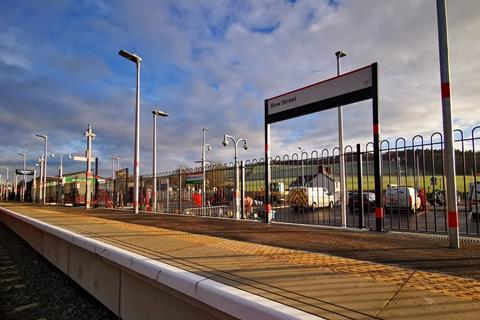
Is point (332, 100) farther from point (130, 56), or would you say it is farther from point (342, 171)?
point (130, 56)

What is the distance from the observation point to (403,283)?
160 inches

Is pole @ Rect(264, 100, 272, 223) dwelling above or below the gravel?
above

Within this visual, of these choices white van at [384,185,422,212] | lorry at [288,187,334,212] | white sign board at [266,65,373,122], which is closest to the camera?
white sign board at [266,65,373,122]

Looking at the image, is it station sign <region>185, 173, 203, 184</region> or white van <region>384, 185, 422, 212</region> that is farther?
station sign <region>185, 173, 203, 184</region>

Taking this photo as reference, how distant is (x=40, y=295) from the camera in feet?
26.3

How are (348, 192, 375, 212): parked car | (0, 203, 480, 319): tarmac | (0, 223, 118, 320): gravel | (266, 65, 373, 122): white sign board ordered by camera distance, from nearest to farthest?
(0, 203, 480, 319): tarmac → (0, 223, 118, 320): gravel → (266, 65, 373, 122): white sign board → (348, 192, 375, 212): parked car

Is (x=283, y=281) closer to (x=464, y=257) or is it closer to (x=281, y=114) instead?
(x=464, y=257)

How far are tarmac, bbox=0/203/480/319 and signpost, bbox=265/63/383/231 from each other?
2251mm

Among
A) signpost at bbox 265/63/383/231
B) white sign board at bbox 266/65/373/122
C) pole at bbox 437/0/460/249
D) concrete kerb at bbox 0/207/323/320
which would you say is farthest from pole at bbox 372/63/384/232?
concrete kerb at bbox 0/207/323/320

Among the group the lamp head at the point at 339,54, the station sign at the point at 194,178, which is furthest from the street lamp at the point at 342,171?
the station sign at the point at 194,178

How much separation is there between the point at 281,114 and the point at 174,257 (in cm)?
734

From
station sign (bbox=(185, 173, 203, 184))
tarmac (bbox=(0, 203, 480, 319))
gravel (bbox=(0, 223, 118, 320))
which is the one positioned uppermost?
station sign (bbox=(185, 173, 203, 184))

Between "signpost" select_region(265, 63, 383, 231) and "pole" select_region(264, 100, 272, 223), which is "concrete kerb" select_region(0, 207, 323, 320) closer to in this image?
"signpost" select_region(265, 63, 383, 231)

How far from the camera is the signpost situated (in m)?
9.05
